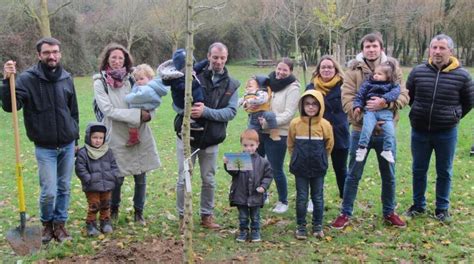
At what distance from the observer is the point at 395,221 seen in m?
5.97

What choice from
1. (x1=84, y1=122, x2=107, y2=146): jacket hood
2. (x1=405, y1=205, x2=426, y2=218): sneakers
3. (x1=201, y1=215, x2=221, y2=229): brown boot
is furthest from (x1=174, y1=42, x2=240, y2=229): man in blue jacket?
(x1=405, y1=205, x2=426, y2=218): sneakers

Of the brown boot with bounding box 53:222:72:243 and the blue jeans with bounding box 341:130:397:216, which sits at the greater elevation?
the blue jeans with bounding box 341:130:397:216

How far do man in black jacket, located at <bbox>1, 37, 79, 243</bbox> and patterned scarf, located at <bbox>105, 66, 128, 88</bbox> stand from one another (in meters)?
0.42

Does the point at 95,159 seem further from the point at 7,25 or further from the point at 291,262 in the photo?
the point at 7,25

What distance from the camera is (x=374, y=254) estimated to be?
5.20 m

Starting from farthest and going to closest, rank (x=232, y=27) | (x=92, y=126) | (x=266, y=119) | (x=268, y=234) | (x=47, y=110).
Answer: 1. (x=232, y=27)
2. (x=266, y=119)
3. (x=268, y=234)
4. (x=92, y=126)
5. (x=47, y=110)

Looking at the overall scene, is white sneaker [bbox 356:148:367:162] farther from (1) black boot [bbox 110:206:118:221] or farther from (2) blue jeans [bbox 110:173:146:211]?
(1) black boot [bbox 110:206:118:221]

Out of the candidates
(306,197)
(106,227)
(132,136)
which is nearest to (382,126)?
(306,197)

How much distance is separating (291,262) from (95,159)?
233cm

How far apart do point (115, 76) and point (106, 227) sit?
66.5 inches

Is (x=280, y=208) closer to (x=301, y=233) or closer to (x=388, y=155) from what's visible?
(x=301, y=233)

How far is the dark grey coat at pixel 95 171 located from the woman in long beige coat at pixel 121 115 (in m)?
0.20

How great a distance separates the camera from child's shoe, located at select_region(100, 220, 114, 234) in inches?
224

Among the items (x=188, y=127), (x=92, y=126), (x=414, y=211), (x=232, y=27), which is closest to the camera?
(x=188, y=127)
